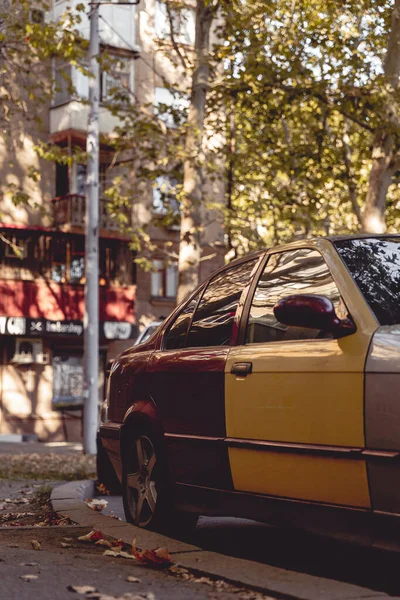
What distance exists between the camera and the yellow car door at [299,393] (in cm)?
530

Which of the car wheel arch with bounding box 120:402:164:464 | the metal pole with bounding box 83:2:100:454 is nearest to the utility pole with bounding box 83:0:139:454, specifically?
the metal pole with bounding box 83:2:100:454

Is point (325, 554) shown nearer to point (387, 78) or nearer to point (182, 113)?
point (387, 78)

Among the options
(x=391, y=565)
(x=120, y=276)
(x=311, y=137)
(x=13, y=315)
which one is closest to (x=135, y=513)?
(x=391, y=565)

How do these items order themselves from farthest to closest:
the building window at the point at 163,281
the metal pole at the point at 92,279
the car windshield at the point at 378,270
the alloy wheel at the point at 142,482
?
the building window at the point at 163,281, the metal pole at the point at 92,279, the alloy wheel at the point at 142,482, the car windshield at the point at 378,270

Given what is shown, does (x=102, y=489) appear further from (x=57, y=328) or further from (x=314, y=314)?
(x=57, y=328)

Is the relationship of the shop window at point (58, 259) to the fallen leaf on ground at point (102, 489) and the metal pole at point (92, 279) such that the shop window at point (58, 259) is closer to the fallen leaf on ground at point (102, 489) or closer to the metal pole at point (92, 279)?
the metal pole at point (92, 279)

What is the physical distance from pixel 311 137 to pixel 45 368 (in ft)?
38.2

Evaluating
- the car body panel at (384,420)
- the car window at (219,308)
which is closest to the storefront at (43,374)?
the car window at (219,308)

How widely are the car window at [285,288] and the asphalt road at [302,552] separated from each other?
4.02 feet

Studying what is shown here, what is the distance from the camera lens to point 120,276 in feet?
124

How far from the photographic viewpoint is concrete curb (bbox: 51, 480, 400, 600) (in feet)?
16.4

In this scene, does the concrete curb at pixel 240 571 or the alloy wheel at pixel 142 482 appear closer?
the concrete curb at pixel 240 571

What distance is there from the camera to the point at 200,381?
21.9 feet

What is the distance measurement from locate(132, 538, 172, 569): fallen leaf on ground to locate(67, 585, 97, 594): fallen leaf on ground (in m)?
0.72
